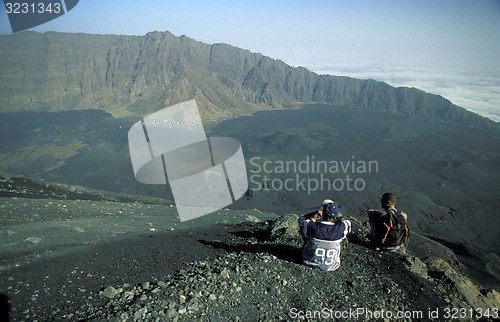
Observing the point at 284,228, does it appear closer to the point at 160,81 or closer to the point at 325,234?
the point at 325,234

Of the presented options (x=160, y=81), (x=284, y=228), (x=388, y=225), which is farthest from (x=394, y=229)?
(x=160, y=81)

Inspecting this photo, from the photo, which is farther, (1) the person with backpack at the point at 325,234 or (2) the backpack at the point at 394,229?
(2) the backpack at the point at 394,229

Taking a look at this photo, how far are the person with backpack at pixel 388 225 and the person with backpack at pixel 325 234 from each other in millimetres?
976

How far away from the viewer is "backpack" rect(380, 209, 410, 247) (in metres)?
5.45

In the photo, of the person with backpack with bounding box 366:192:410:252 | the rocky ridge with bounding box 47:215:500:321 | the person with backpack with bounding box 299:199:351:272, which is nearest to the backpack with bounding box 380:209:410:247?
the person with backpack with bounding box 366:192:410:252

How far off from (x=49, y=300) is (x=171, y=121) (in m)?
96.2

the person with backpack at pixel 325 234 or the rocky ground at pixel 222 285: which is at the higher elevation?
the person with backpack at pixel 325 234

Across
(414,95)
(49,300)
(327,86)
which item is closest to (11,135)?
(49,300)

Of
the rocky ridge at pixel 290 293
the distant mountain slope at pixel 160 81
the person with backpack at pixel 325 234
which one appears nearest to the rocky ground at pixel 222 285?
the rocky ridge at pixel 290 293

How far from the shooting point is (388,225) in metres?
5.55

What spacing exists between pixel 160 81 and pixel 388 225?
5383 inches

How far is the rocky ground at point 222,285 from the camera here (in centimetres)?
418

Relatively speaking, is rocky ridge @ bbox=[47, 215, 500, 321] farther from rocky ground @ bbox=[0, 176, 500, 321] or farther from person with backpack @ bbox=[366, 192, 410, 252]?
person with backpack @ bbox=[366, 192, 410, 252]

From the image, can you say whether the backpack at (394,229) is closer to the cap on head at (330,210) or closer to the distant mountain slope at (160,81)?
the cap on head at (330,210)
